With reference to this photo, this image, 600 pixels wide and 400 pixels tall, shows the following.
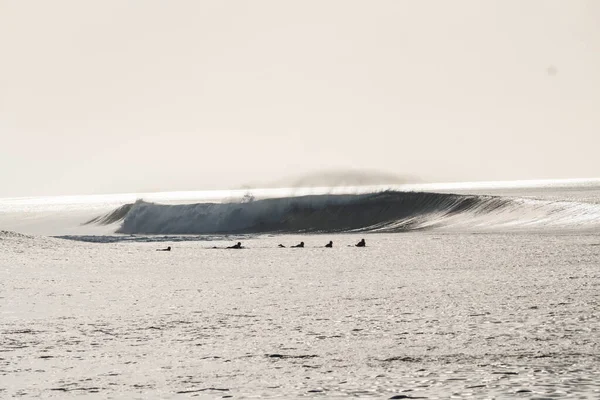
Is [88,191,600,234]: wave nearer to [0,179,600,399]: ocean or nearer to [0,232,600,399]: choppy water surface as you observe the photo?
[0,179,600,399]: ocean

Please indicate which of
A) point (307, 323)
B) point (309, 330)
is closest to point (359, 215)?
point (307, 323)

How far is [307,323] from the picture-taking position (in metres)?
11.4

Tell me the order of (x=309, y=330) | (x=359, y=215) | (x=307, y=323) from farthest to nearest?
(x=359, y=215)
(x=307, y=323)
(x=309, y=330)

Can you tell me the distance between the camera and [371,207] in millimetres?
55594

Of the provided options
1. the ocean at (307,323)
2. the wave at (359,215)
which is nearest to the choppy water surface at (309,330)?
the ocean at (307,323)

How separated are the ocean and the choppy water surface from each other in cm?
3

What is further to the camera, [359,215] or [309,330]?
[359,215]

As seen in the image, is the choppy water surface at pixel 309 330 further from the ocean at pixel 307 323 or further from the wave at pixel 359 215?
the wave at pixel 359 215

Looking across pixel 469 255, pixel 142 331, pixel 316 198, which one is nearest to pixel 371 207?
pixel 316 198

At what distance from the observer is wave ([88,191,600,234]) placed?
41981mm

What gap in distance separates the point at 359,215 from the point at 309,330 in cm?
4368

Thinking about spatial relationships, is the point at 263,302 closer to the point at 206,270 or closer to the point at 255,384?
the point at 255,384

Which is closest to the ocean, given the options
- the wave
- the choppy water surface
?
the choppy water surface

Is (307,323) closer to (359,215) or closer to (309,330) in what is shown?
(309,330)
